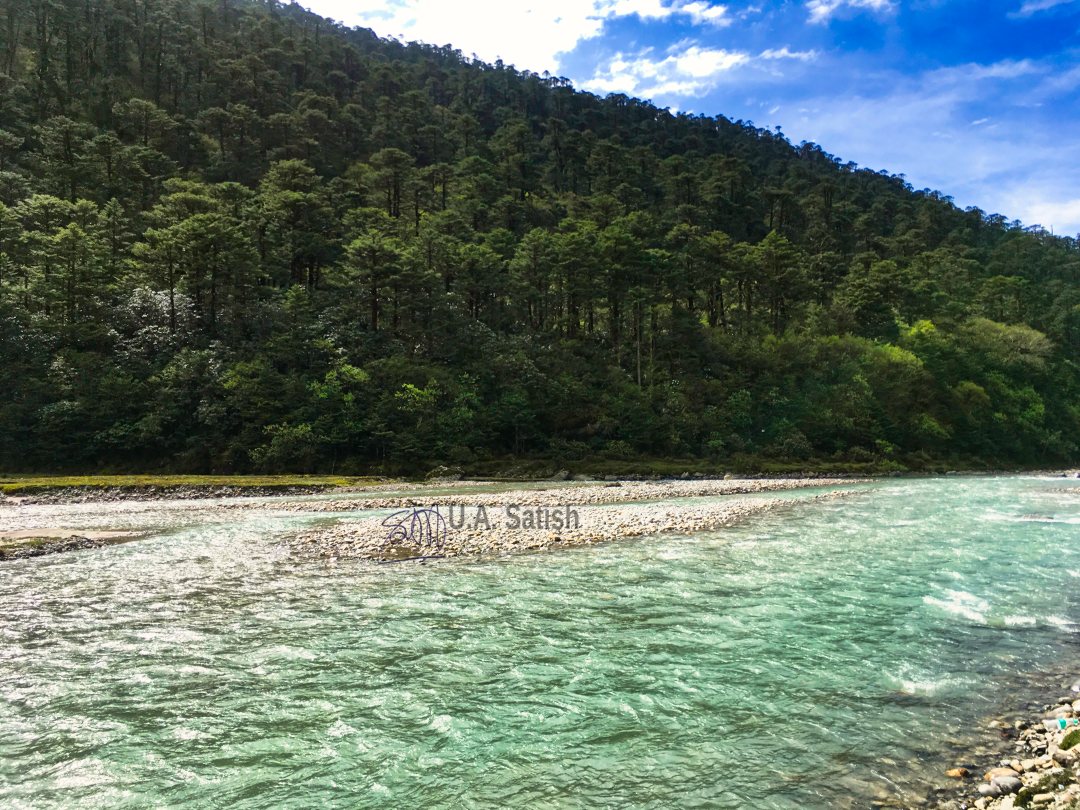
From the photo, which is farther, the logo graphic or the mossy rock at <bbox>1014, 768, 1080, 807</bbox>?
the logo graphic

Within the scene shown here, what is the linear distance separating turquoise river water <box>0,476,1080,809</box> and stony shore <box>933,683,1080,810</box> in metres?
0.29

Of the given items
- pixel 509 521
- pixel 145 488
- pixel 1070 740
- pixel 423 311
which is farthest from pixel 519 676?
pixel 423 311

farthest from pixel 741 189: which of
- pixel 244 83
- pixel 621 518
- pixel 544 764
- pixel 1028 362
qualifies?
pixel 544 764

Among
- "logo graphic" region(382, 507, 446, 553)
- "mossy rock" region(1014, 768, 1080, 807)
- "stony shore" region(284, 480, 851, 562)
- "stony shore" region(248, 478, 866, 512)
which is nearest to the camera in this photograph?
"mossy rock" region(1014, 768, 1080, 807)

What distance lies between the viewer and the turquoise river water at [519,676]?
564cm

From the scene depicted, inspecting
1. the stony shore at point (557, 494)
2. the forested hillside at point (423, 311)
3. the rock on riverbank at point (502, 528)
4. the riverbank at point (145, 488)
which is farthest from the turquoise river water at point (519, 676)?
the forested hillside at point (423, 311)

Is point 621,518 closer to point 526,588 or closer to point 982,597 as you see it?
point 526,588

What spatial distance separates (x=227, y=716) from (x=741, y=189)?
107 m

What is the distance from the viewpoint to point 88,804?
17.4ft

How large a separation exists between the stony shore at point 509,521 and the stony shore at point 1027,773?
1146 centimetres

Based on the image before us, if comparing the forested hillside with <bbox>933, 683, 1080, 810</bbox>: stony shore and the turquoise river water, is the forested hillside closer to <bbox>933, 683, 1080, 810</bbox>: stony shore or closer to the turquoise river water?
the turquoise river water

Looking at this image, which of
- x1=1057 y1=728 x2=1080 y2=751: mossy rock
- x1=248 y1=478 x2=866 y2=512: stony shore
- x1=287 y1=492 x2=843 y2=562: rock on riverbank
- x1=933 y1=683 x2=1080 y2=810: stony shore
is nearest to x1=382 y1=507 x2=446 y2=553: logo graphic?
x1=287 y1=492 x2=843 y2=562: rock on riverbank

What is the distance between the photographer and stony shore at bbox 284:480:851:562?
54.4 ft

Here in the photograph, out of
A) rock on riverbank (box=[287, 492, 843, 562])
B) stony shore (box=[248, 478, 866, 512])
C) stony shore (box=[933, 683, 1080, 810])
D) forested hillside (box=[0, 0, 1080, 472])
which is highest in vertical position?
forested hillside (box=[0, 0, 1080, 472])
